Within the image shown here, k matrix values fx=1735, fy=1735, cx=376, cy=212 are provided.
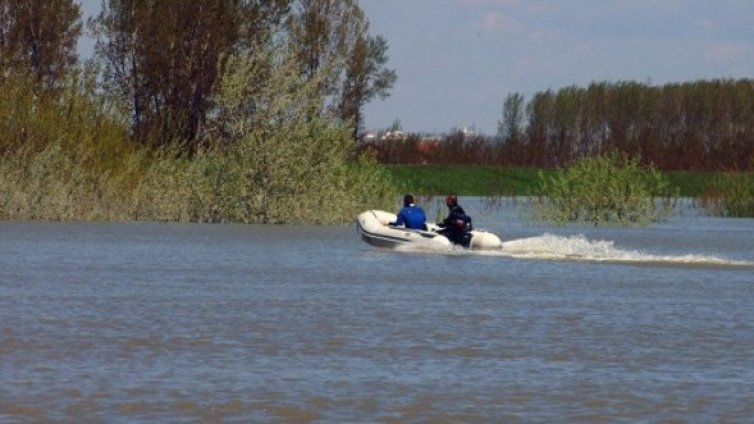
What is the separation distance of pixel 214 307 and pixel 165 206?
26.0 metres

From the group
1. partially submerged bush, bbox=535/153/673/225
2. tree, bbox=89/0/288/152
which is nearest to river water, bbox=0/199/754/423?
partially submerged bush, bbox=535/153/673/225

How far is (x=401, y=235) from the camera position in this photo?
36625 mm

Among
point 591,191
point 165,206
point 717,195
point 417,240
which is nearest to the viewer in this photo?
point 417,240

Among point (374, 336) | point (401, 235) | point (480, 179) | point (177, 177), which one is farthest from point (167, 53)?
point (374, 336)

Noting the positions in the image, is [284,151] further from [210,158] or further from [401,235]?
[401,235]

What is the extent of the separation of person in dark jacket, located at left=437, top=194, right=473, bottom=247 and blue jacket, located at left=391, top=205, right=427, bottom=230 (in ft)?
2.73

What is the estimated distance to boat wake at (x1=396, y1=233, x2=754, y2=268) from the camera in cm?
3272

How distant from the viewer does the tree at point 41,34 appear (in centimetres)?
6359

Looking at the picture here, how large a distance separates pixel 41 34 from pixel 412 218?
103 feet

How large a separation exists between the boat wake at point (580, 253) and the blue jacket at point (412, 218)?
451 mm

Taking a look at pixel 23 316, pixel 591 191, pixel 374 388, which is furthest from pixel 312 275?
pixel 591 191

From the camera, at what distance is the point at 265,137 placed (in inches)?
1884

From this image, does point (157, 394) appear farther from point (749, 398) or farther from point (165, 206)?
point (165, 206)

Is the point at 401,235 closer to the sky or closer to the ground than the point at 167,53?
closer to the ground
